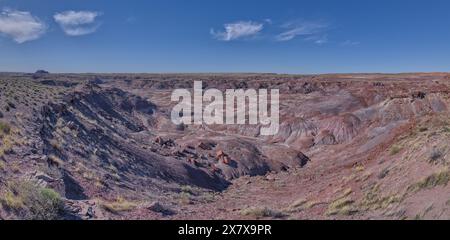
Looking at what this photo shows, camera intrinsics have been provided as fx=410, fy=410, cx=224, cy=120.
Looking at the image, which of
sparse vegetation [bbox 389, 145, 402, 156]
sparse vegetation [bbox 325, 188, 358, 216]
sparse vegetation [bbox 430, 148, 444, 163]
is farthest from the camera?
sparse vegetation [bbox 389, 145, 402, 156]

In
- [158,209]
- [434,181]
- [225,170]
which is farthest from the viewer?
[225,170]

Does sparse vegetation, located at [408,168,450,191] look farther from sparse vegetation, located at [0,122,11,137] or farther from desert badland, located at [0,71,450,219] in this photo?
→ sparse vegetation, located at [0,122,11,137]

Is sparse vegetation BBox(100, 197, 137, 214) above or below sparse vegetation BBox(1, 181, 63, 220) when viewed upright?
below

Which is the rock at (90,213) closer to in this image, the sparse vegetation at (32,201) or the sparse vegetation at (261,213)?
the sparse vegetation at (32,201)

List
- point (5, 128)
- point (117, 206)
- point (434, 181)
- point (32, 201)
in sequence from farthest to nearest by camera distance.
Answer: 1. point (5, 128)
2. point (117, 206)
3. point (434, 181)
4. point (32, 201)

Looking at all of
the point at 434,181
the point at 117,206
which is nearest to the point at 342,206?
the point at 434,181

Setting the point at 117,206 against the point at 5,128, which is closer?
the point at 117,206

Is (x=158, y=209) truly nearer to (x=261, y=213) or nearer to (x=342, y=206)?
(x=261, y=213)

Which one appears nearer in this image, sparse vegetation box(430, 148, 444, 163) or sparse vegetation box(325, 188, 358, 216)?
sparse vegetation box(325, 188, 358, 216)

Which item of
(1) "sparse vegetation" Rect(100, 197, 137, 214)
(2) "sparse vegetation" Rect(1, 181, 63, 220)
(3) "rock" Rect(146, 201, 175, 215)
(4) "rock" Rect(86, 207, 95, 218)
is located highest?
(2) "sparse vegetation" Rect(1, 181, 63, 220)

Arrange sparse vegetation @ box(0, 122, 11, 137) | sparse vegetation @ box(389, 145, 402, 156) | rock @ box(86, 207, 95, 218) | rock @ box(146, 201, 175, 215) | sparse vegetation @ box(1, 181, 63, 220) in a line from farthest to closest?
sparse vegetation @ box(389, 145, 402, 156) → sparse vegetation @ box(0, 122, 11, 137) → rock @ box(146, 201, 175, 215) → rock @ box(86, 207, 95, 218) → sparse vegetation @ box(1, 181, 63, 220)

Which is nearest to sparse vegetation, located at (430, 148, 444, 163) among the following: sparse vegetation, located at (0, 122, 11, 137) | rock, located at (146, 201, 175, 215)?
rock, located at (146, 201, 175, 215)
